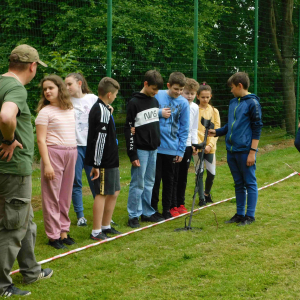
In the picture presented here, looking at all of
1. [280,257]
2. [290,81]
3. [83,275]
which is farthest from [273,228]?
[290,81]

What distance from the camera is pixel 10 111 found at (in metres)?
3.07

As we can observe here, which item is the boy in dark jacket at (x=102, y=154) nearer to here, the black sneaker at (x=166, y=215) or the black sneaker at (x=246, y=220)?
the black sneaker at (x=166, y=215)

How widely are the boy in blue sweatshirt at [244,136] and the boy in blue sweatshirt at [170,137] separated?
2.03ft

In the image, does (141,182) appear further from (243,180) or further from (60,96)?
(60,96)

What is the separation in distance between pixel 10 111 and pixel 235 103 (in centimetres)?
324

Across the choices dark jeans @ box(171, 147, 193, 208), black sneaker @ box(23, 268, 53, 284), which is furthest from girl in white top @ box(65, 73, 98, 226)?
black sneaker @ box(23, 268, 53, 284)

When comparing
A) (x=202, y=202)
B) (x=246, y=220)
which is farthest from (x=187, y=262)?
(x=202, y=202)

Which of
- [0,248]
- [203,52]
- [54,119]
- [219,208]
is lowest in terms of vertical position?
[219,208]

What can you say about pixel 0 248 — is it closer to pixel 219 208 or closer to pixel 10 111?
pixel 10 111

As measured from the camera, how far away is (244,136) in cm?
548

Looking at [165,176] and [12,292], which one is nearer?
[12,292]

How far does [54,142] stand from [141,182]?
138cm

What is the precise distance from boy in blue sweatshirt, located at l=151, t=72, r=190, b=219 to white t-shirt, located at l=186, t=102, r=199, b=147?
0.35 metres

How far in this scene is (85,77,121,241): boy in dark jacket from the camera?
476cm
